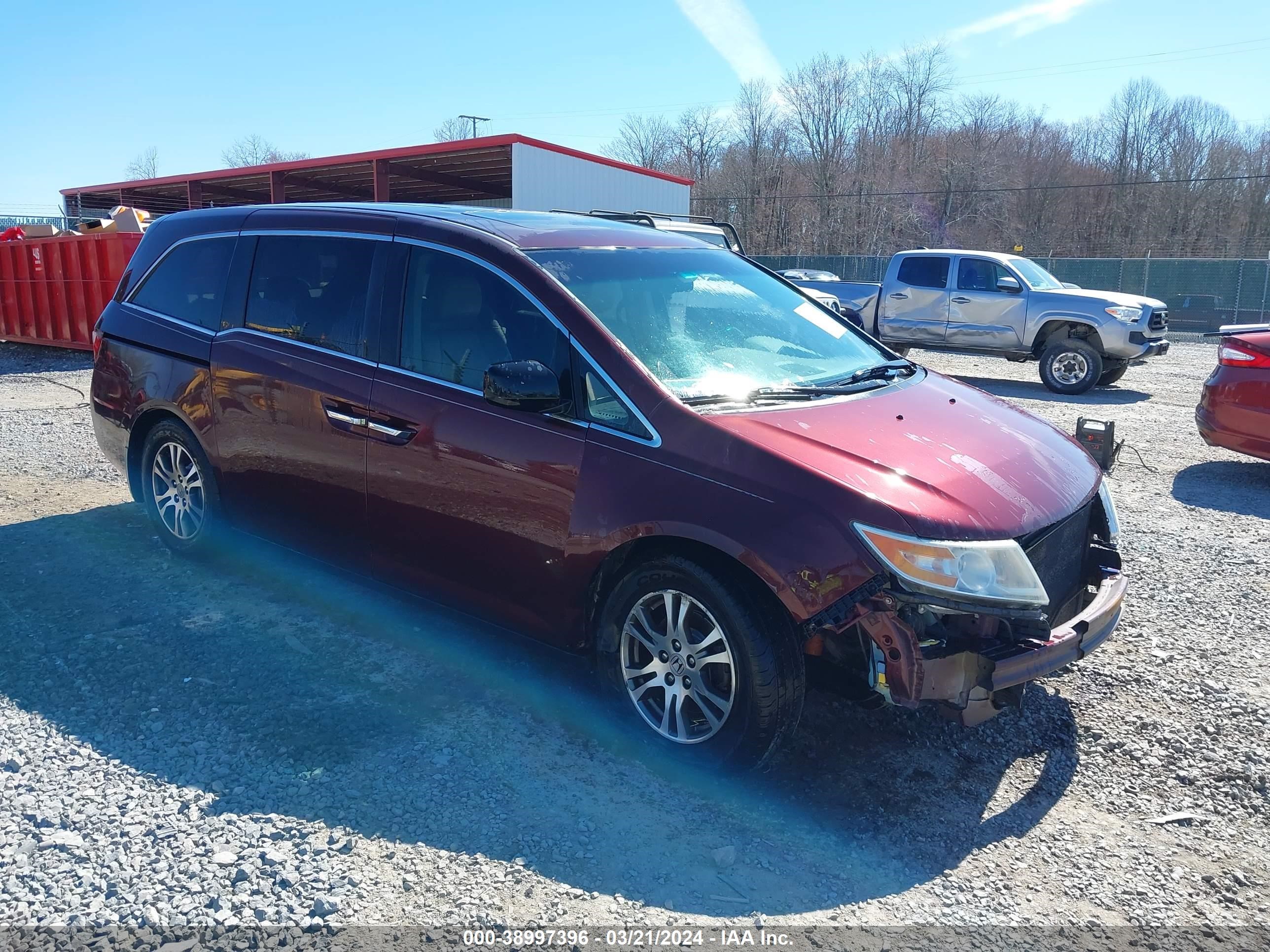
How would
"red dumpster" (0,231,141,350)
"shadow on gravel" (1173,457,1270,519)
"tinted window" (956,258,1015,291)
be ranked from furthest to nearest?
1. "red dumpster" (0,231,141,350)
2. "tinted window" (956,258,1015,291)
3. "shadow on gravel" (1173,457,1270,519)

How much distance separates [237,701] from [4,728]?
815mm

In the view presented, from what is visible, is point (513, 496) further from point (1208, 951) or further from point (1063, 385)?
point (1063, 385)

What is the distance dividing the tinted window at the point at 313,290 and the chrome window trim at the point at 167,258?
1.08 feet

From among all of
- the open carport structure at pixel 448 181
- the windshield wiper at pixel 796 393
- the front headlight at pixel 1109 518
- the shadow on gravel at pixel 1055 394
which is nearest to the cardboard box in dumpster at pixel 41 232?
the open carport structure at pixel 448 181

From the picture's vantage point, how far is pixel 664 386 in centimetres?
341

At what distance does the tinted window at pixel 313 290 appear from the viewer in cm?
420

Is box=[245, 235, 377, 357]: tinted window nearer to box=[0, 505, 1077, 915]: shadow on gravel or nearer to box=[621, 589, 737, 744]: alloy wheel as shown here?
box=[0, 505, 1077, 915]: shadow on gravel

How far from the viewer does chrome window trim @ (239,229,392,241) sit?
421cm

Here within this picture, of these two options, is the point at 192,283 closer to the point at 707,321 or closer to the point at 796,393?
the point at 707,321

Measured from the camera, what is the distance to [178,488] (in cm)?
519

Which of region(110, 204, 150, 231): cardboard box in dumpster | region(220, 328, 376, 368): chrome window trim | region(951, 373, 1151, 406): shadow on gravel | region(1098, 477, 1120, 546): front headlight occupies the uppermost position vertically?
region(110, 204, 150, 231): cardboard box in dumpster

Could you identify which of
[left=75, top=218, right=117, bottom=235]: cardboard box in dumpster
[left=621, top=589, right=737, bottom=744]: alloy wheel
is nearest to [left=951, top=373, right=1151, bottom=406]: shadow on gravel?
[left=621, top=589, right=737, bottom=744]: alloy wheel

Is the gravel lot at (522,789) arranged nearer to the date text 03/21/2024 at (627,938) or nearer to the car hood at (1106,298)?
the date text 03/21/2024 at (627,938)

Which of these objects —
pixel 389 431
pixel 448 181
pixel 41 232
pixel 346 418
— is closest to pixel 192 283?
pixel 346 418
